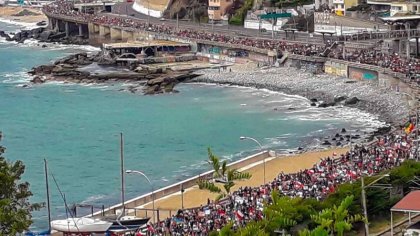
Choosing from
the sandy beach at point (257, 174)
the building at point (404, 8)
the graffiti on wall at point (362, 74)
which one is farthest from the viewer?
the building at point (404, 8)

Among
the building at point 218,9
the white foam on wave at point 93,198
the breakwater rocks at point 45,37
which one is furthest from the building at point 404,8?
the breakwater rocks at point 45,37

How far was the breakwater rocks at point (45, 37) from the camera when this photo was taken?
11644cm

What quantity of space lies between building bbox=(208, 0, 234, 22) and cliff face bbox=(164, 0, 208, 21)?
2906mm

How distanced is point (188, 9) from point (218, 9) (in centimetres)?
683

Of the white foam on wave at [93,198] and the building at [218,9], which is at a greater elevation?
the building at [218,9]

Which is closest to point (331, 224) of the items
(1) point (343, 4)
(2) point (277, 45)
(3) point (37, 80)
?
(2) point (277, 45)

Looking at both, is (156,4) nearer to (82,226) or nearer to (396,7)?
(396,7)

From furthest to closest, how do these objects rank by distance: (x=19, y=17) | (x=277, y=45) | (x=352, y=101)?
(x=19, y=17) → (x=277, y=45) → (x=352, y=101)

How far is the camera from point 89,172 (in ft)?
166

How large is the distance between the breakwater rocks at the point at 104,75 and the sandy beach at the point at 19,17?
218 ft

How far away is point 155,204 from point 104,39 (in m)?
70.8

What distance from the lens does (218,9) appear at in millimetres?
104500

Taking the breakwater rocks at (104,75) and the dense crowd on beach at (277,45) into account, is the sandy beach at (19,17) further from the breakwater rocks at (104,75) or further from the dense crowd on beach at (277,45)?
the breakwater rocks at (104,75)

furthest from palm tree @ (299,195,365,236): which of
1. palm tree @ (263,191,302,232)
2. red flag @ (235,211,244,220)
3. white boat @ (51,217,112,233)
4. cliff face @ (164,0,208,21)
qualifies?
cliff face @ (164,0,208,21)
